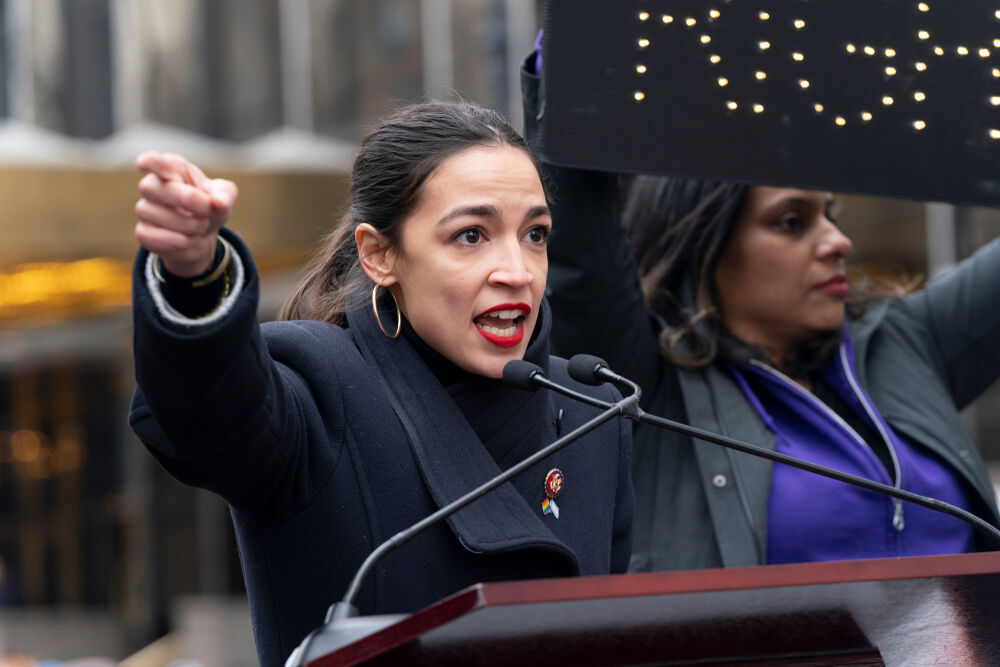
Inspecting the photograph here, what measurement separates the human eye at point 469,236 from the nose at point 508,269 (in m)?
0.03

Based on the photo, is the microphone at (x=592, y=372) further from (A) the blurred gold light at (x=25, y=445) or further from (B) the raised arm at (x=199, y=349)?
(A) the blurred gold light at (x=25, y=445)

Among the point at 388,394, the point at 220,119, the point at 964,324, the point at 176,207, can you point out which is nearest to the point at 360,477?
the point at 388,394

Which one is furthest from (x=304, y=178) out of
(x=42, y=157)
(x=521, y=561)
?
(x=521, y=561)

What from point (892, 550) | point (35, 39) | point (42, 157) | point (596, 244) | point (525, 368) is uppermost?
point (35, 39)

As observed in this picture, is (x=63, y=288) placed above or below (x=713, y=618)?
above

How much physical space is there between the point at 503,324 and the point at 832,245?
1013mm

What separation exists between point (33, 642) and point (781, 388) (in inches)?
436

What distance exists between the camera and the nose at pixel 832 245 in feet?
8.35

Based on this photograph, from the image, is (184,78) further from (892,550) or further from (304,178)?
(892,550)

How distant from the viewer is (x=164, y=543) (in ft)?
38.8

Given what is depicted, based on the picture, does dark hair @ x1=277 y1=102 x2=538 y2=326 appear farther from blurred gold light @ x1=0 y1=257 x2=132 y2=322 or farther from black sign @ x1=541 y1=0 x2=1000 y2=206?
blurred gold light @ x1=0 y1=257 x2=132 y2=322

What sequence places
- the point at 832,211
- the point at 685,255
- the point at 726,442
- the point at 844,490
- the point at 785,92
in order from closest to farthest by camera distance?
the point at 726,442
the point at 785,92
the point at 844,490
the point at 685,255
the point at 832,211

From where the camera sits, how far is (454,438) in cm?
170

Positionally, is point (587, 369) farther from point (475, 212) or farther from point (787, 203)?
point (787, 203)
